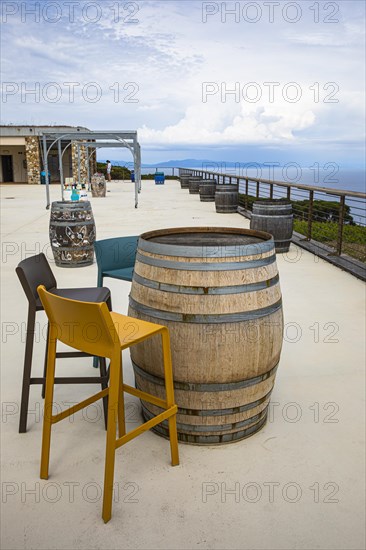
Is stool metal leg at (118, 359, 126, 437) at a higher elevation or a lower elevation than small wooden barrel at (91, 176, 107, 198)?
lower

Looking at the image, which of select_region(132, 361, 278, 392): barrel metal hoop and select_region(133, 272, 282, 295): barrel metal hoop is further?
select_region(132, 361, 278, 392): barrel metal hoop

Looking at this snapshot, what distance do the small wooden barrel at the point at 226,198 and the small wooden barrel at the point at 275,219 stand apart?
607cm

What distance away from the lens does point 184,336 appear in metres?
2.29

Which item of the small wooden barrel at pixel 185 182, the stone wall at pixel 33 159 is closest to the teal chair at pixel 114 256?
the small wooden barrel at pixel 185 182

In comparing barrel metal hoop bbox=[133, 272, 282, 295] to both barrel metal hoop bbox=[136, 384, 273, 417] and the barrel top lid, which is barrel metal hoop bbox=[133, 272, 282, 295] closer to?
the barrel top lid

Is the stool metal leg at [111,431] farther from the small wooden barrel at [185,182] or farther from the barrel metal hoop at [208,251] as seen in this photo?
the small wooden barrel at [185,182]

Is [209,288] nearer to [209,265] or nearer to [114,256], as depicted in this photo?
[209,265]

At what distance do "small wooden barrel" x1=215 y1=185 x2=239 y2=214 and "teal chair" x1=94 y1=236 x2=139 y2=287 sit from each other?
10.3 metres

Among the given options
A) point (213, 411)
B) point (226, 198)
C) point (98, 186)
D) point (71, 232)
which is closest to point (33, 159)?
point (98, 186)

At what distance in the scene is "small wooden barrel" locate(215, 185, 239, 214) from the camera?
13.8 m

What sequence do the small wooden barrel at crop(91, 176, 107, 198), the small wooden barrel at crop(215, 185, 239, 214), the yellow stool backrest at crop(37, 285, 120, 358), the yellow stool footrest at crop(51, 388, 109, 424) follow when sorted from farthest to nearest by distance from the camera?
the small wooden barrel at crop(91, 176, 107, 198) → the small wooden barrel at crop(215, 185, 239, 214) → the yellow stool footrest at crop(51, 388, 109, 424) → the yellow stool backrest at crop(37, 285, 120, 358)

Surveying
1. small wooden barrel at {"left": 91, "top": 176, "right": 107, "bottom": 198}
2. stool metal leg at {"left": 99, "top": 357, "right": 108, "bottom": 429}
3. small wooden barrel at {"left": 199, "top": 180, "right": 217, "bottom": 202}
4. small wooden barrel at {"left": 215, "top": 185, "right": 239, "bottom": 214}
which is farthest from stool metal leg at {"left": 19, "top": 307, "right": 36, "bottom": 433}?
small wooden barrel at {"left": 91, "top": 176, "right": 107, "bottom": 198}

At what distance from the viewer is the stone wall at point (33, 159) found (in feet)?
106

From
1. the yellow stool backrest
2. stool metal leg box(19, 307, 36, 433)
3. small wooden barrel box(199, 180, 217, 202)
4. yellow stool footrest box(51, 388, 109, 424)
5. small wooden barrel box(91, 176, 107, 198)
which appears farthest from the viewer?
small wooden barrel box(91, 176, 107, 198)
